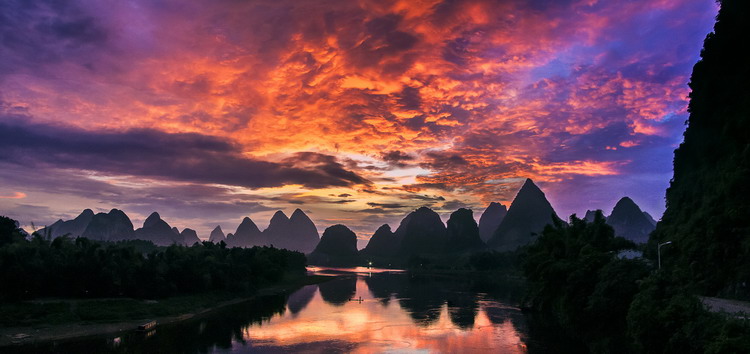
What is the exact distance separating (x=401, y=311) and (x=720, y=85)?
170ft

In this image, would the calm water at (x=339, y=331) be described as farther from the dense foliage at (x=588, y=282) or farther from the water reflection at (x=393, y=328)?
the dense foliage at (x=588, y=282)

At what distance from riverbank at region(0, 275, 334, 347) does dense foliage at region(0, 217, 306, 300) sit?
2.60 metres

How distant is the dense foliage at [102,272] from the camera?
164 ft

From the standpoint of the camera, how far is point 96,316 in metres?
48.0

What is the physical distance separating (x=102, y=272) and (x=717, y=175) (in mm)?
73720

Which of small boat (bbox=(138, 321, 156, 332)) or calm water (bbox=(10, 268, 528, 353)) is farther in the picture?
small boat (bbox=(138, 321, 156, 332))

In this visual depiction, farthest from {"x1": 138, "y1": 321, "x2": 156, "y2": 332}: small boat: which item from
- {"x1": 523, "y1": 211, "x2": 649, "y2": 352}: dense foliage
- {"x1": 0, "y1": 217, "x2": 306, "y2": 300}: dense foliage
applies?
{"x1": 523, "y1": 211, "x2": 649, "y2": 352}: dense foliage

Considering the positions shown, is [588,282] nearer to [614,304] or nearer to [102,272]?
[614,304]

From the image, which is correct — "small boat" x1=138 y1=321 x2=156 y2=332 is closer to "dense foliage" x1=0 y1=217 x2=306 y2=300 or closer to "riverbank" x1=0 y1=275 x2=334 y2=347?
"riverbank" x1=0 y1=275 x2=334 y2=347

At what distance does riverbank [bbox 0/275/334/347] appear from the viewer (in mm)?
41375

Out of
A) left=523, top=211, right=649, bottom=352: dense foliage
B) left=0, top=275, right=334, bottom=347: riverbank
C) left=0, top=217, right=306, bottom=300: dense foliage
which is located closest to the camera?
left=523, top=211, right=649, bottom=352: dense foliage

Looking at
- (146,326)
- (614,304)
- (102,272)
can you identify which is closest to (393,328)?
(614,304)

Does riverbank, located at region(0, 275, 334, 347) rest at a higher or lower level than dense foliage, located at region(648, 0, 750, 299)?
lower

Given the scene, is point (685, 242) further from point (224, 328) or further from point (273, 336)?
point (224, 328)
